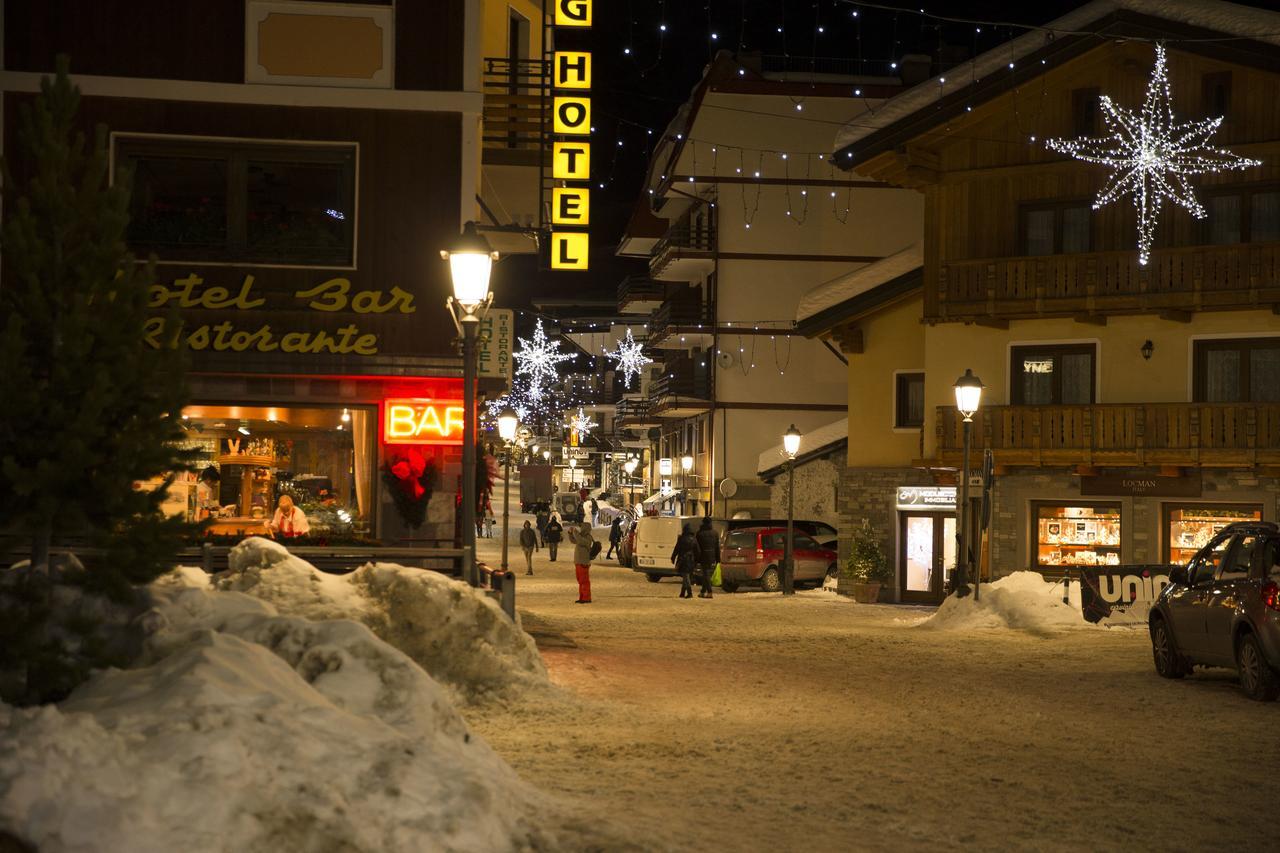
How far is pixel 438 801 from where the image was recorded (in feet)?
24.8

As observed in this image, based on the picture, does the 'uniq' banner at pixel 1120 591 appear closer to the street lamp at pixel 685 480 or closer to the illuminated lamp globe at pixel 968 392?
the illuminated lamp globe at pixel 968 392

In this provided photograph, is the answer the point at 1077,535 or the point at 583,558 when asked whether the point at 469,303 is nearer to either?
the point at 583,558

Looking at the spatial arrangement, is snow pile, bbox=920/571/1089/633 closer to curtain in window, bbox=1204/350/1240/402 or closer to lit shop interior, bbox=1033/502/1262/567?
lit shop interior, bbox=1033/502/1262/567

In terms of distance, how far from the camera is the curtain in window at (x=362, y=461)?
20391mm

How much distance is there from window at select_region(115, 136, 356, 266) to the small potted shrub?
17.5 m

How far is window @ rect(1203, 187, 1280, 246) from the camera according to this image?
30.1 metres

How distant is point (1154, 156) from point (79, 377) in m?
26.9

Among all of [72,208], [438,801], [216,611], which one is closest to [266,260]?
[216,611]

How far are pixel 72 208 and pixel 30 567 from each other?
1.93 metres

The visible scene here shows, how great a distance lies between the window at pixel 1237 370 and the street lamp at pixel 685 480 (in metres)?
28.5

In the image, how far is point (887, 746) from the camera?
12336mm

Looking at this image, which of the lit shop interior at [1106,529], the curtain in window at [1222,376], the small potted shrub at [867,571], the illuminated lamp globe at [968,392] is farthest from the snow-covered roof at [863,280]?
the illuminated lamp globe at [968,392]

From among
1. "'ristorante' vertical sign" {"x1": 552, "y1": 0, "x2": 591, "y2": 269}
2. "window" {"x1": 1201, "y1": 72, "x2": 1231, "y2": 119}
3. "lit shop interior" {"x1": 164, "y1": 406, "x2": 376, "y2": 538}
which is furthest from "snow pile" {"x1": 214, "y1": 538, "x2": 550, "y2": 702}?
"window" {"x1": 1201, "y1": 72, "x2": 1231, "y2": 119}


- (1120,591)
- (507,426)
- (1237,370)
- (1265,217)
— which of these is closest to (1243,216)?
(1265,217)
